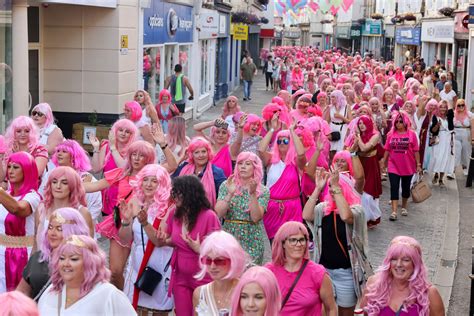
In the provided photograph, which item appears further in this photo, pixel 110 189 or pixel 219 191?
pixel 110 189

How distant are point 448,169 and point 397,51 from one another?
41.8 meters

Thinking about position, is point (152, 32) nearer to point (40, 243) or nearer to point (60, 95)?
point (60, 95)

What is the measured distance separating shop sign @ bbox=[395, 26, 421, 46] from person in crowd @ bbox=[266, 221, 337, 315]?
4305 centimetres

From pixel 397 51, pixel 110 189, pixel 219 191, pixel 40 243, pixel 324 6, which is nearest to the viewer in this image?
pixel 40 243

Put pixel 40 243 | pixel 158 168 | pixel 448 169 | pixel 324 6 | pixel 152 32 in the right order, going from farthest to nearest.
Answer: pixel 324 6
pixel 152 32
pixel 448 169
pixel 158 168
pixel 40 243

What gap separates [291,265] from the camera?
5.73m

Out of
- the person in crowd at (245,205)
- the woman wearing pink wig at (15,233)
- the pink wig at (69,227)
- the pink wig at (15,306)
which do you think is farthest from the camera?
the person in crowd at (245,205)

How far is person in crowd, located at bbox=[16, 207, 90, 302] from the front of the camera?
17.9 ft

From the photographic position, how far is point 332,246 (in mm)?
6922

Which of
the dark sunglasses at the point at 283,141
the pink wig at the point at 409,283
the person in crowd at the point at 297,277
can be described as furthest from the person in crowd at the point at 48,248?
the dark sunglasses at the point at 283,141

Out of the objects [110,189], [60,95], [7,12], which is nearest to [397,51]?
A: [60,95]

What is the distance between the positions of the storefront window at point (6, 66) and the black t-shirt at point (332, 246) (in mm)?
8434

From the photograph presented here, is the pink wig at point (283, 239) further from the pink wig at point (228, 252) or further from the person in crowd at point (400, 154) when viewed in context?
the person in crowd at point (400, 154)

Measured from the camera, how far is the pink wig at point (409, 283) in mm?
5363
